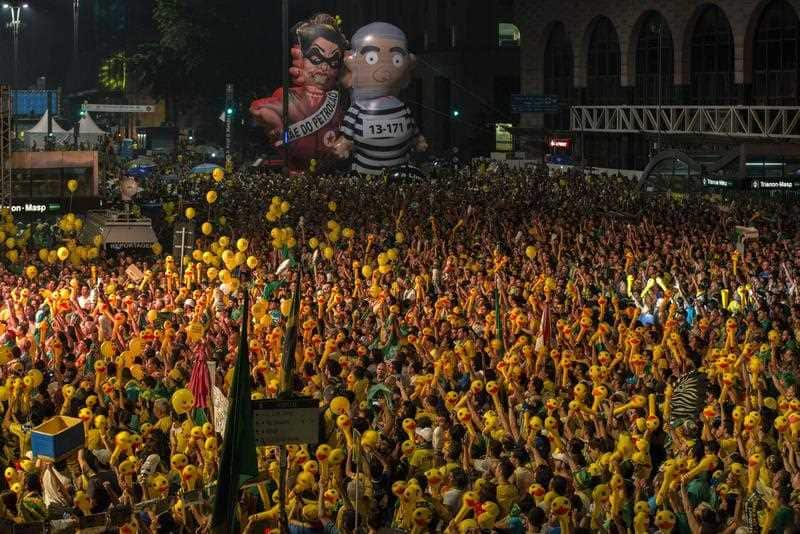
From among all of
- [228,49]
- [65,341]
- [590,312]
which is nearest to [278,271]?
[65,341]

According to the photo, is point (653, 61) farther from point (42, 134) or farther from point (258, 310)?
point (258, 310)

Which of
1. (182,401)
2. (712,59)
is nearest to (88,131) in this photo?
(712,59)

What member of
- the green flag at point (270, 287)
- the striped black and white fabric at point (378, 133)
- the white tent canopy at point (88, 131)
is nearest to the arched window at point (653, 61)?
the striped black and white fabric at point (378, 133)

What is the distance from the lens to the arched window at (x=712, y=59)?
44344 millimetres

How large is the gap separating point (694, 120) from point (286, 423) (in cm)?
3522

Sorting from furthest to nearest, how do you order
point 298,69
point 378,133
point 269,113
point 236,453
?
point 298,69, point 269,113, point 378,133, point 236,453

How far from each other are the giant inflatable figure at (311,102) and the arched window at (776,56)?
44.6ft

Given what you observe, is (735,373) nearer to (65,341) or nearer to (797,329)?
(797,329)

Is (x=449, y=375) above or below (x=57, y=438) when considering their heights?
above

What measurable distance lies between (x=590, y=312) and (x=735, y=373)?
10.7 ft

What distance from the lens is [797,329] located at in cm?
1461

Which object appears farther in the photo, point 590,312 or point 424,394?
point 590,312

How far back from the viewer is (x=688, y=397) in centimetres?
1171

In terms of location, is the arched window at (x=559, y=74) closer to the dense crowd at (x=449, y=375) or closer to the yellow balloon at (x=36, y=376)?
the dense crowd at (x=449, y=375)
